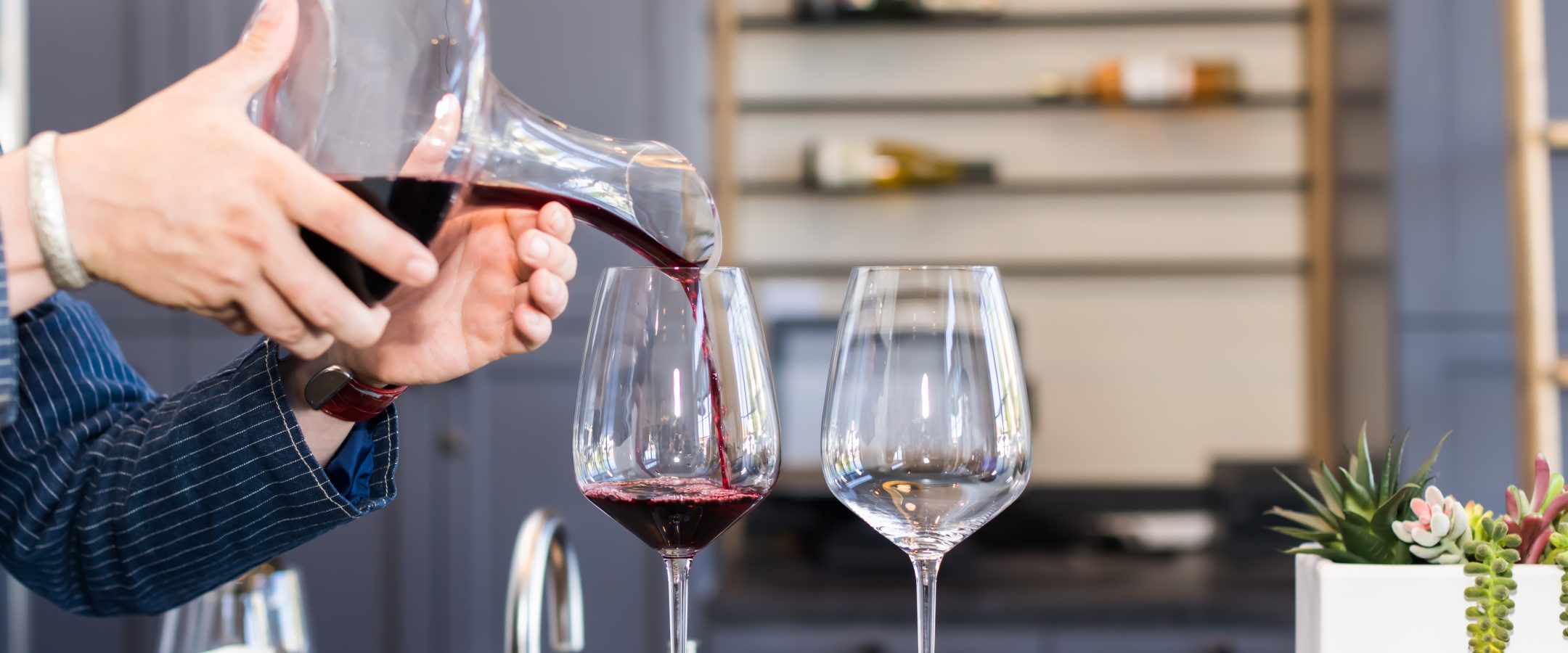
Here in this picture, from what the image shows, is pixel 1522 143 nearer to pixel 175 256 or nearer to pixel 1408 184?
pixel 1408 184

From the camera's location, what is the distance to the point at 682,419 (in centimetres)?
73

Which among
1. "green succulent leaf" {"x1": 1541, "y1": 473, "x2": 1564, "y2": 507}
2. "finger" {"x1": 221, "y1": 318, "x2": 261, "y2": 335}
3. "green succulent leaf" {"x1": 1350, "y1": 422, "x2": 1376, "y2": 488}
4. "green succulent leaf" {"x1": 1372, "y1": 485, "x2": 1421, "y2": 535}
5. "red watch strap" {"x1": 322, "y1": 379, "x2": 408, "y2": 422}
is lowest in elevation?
"green succulent leaf" {"x1": 1372, "y1": 485, "x2": 1421, "y2": 535}

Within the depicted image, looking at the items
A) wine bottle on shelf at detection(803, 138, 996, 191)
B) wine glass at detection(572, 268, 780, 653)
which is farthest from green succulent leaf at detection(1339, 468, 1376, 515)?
wine bottle on shelf at detection(803, 138, 996, 191)

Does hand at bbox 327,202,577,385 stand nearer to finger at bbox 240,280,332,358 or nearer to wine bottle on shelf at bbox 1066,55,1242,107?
finger at bbox 240,280,332,358

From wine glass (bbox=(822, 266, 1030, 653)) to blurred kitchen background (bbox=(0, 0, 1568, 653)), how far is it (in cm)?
159

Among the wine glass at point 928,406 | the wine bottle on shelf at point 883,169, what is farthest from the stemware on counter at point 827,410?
the wine bottle on shelf at point 883,169

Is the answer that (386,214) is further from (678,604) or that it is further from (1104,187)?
(1104,187)

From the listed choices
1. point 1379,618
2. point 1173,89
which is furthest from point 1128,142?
point 1379,618

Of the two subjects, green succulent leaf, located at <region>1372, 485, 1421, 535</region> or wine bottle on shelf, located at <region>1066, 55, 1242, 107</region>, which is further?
wine bottle on shelf, located at <region>1066, 55, 1242, 107</region>

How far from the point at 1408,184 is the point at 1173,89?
0.66 meters

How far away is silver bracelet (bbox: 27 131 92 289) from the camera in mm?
565

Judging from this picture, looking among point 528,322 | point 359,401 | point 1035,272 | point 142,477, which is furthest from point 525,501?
point 528,322

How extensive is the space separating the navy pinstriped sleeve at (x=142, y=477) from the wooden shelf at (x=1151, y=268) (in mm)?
2134

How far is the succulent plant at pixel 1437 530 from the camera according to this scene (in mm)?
625
